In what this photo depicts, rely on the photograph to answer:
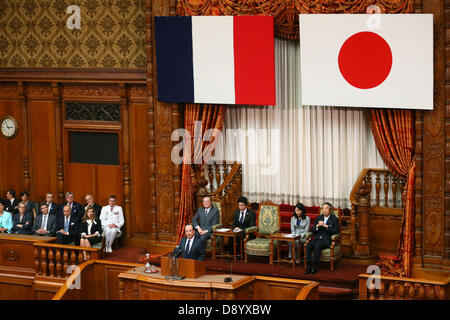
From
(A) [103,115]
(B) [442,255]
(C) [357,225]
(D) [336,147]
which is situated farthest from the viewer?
(A) [103,115]

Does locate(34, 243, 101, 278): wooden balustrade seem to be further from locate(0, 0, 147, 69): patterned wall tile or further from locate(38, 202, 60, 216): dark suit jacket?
locate(0, 0, 147, 69): patterned wall tile

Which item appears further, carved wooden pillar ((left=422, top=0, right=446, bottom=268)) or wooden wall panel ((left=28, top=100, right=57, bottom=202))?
wooden wall panel ((left=28, top=100, right=57, bottom=202))

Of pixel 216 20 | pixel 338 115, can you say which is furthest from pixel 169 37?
pixel 338 115

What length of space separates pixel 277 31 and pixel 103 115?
3.56 m

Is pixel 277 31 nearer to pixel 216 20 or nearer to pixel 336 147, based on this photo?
pixel 216 20

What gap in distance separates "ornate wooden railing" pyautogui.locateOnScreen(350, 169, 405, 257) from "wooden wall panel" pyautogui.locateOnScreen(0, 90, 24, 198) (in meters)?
6.34

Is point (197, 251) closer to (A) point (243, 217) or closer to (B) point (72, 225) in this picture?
(A) point (243, 217)

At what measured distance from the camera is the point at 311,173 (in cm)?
1296

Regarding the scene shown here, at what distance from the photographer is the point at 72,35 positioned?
1380cm

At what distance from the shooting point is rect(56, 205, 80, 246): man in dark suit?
12.5 m

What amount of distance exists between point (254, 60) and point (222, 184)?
2.24m

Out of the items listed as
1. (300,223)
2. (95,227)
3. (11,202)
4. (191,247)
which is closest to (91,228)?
(95,227)

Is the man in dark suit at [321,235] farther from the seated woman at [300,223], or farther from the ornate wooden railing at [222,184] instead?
the ornate wooden railing at [222,184]

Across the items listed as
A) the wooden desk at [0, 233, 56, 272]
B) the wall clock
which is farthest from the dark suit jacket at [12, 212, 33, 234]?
the wall clock
